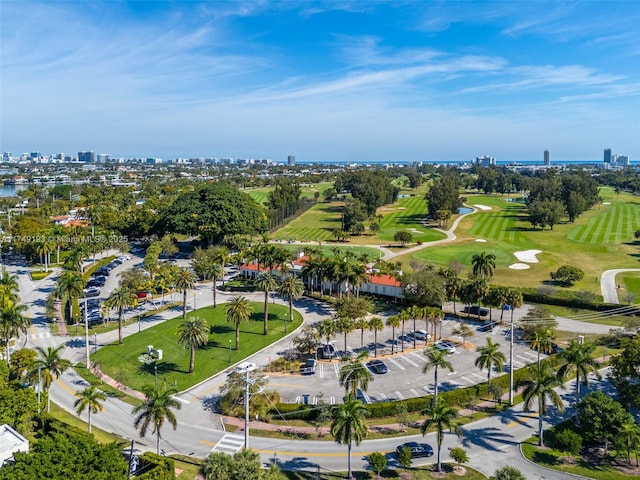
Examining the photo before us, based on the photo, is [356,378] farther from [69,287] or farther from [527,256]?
[527,256]

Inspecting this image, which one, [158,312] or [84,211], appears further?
[84,211]

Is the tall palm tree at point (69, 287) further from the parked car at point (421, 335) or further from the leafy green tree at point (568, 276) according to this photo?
the leafy green tree at point (568, 276)

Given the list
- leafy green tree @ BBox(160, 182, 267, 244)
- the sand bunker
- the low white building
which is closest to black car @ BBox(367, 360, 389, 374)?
the low white building

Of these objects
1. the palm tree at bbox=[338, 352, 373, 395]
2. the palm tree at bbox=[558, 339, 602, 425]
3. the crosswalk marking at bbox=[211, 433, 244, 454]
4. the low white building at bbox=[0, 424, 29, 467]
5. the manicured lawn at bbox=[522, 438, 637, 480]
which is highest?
the palm tree at bbox=[558, 339, 602, 425]

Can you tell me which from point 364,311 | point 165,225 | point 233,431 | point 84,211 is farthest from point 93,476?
point 84,211

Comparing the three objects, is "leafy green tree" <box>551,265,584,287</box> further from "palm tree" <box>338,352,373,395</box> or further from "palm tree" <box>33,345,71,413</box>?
"palm tree" <box>33,345,71,413</box>

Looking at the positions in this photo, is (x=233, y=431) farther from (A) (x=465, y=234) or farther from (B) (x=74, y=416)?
(A) (x=465, y=234)

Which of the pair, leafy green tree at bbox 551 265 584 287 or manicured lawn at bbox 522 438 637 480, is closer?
manicured lawn at bbox 522 438 637 480
